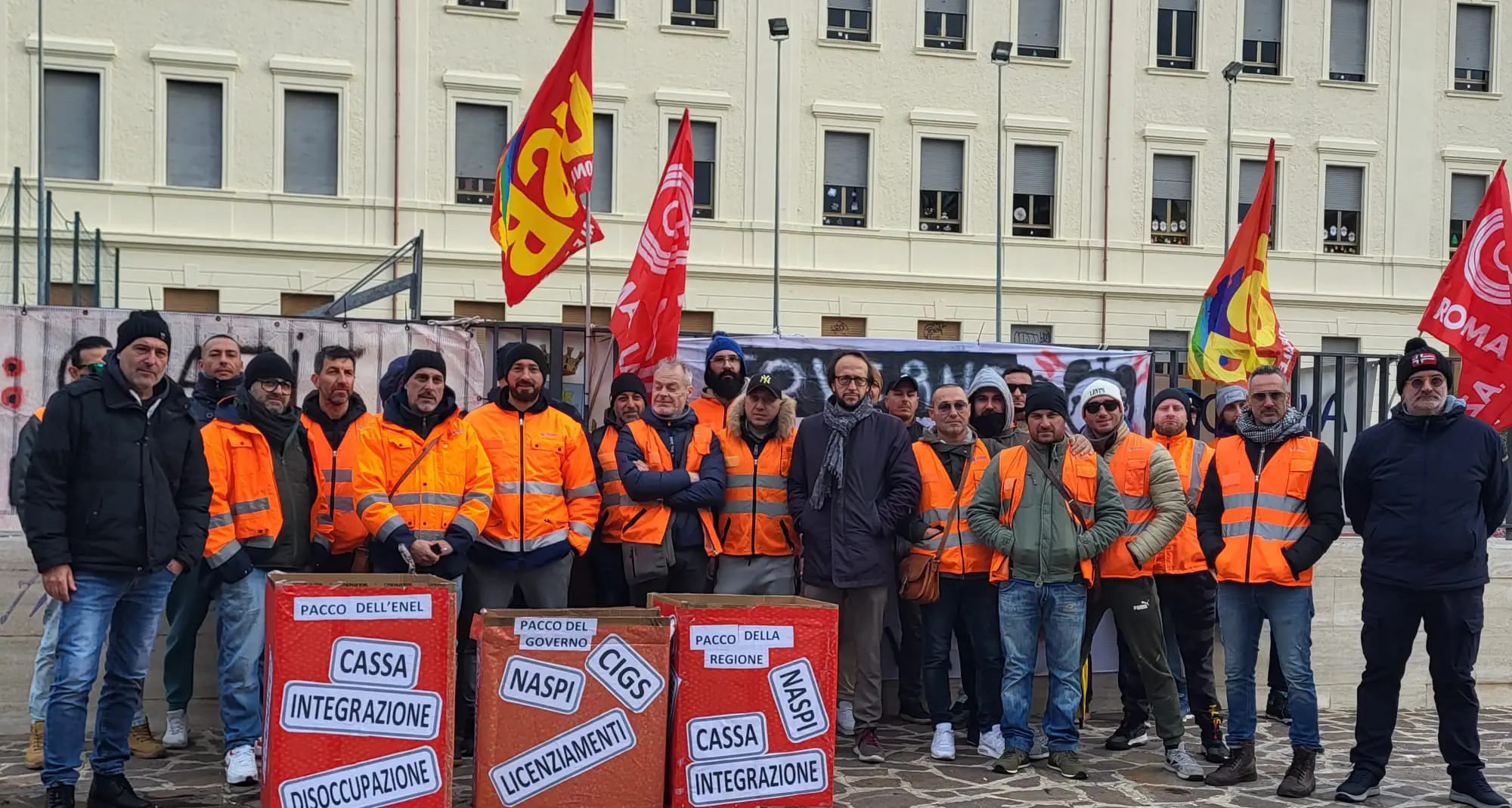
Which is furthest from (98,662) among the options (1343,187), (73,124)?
(1343,187)

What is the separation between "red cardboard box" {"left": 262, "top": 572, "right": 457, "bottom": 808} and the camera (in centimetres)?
568

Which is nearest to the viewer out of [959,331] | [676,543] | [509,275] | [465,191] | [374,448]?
[374,448]

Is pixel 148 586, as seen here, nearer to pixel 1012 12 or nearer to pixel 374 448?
pixel 374 448

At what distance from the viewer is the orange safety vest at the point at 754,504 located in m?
7.86

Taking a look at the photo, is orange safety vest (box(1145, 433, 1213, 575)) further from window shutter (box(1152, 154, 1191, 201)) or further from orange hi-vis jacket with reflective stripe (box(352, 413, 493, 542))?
window shutter (box(1152, 154, 1191, 201))

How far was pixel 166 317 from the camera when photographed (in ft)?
32.2

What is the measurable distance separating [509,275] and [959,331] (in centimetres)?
2284

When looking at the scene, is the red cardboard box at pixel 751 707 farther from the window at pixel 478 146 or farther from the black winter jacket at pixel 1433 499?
the window at pixel 478 146

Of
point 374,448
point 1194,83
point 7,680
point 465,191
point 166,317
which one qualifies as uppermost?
point 1194,83

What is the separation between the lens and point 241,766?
268 inches

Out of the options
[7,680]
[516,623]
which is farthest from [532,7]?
[516,623]

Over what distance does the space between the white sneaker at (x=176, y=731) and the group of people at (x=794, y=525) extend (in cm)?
1

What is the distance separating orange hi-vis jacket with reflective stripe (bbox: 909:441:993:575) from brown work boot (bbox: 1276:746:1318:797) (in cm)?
178

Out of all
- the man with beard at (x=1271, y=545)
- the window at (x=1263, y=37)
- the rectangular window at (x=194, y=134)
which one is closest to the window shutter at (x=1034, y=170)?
the window at (x=1263, y=37)
